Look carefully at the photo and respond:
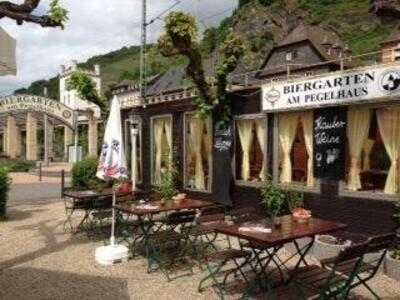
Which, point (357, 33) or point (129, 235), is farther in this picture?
point (357, 33)

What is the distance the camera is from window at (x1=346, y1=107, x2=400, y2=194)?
8734mm

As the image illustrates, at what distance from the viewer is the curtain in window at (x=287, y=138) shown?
10.5 metres

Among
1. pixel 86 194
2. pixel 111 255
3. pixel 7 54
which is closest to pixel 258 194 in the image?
pixel 86 194

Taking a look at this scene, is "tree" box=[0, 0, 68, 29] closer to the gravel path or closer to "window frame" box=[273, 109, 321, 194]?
the gravel path

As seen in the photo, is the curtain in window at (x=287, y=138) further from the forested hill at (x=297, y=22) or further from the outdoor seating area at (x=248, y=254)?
the forested hill at (x=297, y=22)

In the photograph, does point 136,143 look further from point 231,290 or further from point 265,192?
point 231,290

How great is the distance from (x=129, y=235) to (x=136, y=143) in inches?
230

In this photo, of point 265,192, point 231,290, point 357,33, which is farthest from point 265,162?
point 357,33

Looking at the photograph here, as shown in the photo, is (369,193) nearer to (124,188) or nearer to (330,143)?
(330,143)

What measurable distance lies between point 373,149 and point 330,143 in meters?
→ 0.78

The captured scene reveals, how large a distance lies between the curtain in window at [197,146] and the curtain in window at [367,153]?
466 centimetres

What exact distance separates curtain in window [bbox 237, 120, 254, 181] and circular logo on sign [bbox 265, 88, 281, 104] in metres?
0.93

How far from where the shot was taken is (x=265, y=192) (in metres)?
10.6

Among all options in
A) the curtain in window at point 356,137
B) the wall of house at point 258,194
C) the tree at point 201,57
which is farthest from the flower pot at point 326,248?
the tree at point 201,57
